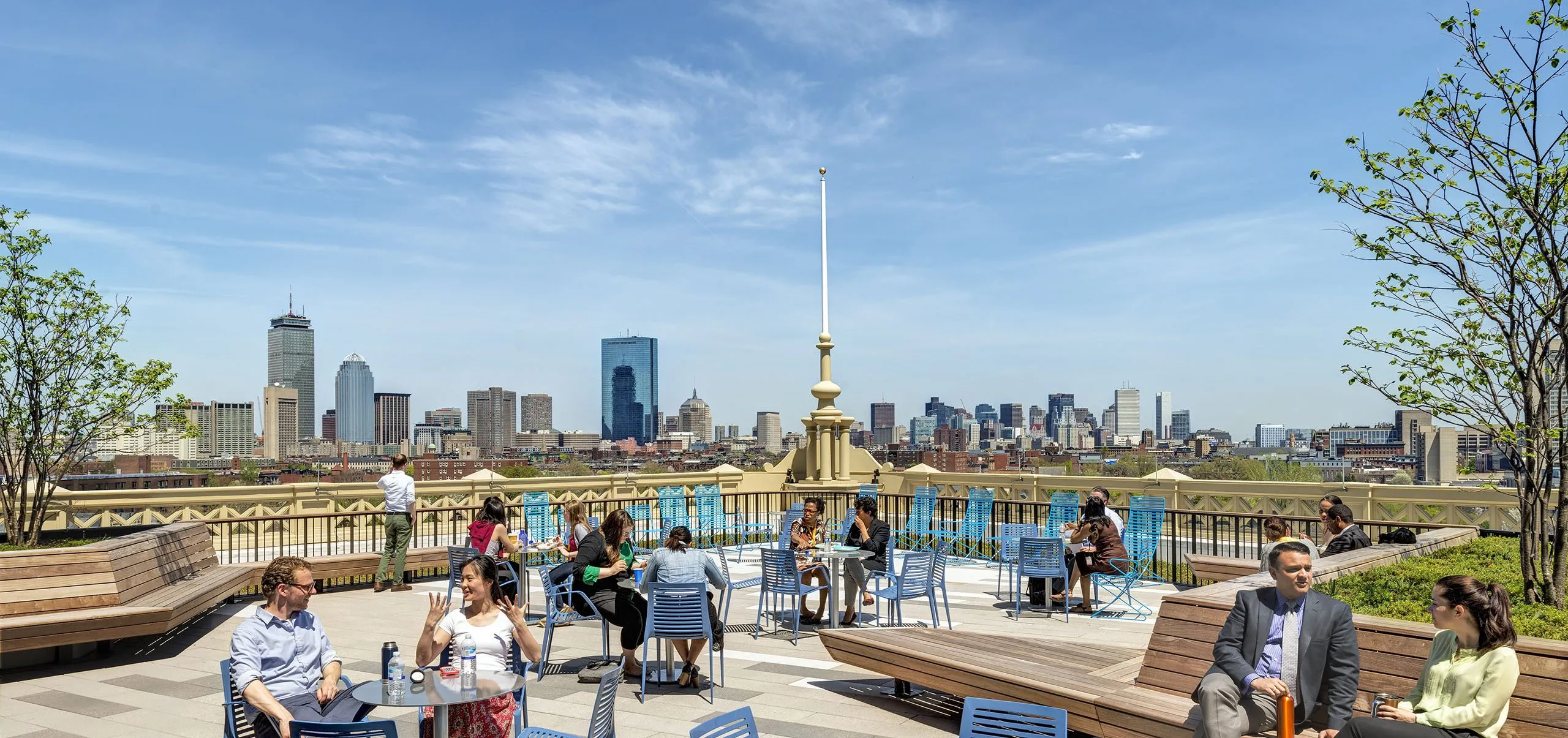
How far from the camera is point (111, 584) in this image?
922 centimetres

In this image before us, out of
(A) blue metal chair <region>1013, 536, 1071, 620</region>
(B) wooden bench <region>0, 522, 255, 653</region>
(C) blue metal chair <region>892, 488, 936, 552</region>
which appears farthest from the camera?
(C) blue metal chair <region>892, 488, 936, 552</region>

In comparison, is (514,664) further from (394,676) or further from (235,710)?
(235,710)

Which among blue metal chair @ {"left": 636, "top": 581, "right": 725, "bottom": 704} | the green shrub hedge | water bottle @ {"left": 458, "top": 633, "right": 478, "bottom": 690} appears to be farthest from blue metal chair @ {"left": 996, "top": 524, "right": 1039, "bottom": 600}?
water bottle @ {"left": 458, "top": 633, "right": 478, "bottom": 690}

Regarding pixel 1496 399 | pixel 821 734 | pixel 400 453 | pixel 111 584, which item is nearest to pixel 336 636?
pixel 111 584

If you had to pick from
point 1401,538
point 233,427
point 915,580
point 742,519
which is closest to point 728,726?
point 915,580

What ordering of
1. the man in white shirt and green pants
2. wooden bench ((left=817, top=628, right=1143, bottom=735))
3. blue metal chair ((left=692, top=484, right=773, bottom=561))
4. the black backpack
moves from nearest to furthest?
wooden bench ((left=817, top=628, right=1143, bottom=735)) < the black backpack < the man in white shirt and green pants < blue metal chair ((left=692, top=484, right=773, bottom=561))

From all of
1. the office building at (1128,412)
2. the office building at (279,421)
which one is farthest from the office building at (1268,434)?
the office building at (279,421)

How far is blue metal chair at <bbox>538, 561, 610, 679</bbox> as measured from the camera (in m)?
9.27

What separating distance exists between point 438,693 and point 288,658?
1199mm

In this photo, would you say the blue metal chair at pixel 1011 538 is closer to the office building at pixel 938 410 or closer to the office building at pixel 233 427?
the office building at pixel 233 427

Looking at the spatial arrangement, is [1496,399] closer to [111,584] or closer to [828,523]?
[111,584]

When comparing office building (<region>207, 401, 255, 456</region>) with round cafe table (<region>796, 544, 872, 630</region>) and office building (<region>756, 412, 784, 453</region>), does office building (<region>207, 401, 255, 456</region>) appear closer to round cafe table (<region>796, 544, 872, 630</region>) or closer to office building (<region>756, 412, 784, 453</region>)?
office building (<region>756, 412, 784, 453</region>)

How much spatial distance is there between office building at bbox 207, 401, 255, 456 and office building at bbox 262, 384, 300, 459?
4.43 feet

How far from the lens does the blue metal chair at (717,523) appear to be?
18312mm
